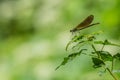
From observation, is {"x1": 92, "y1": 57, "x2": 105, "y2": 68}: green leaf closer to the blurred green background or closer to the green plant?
the green plant

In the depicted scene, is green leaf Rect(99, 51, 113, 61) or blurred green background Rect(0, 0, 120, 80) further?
blurred green background Rect(0, 0, 120, 80)

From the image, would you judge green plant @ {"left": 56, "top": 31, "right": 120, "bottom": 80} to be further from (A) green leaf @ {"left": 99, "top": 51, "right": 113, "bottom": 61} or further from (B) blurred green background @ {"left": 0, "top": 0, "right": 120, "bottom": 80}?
(B) blurred green background @ {"left": 0, "top": 0, "right": 120, "bottom": 80}

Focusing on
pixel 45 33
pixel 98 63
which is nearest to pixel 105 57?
pixel 98 63

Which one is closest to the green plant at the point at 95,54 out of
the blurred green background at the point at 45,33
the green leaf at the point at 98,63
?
the green leaf at the point at 98,63

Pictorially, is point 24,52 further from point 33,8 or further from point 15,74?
point 33,8

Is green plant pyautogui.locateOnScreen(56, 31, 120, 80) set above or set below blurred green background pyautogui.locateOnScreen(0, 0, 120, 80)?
above

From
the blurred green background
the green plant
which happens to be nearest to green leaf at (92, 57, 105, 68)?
the green plant

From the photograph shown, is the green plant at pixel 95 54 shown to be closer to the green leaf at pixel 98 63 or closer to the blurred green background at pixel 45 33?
the green leaf at pixel 98 63

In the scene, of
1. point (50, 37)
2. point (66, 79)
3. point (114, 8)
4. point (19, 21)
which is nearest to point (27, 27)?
point (19, 21)

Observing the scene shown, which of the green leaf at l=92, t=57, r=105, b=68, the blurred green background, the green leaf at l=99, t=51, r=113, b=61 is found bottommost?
the blurred green background
